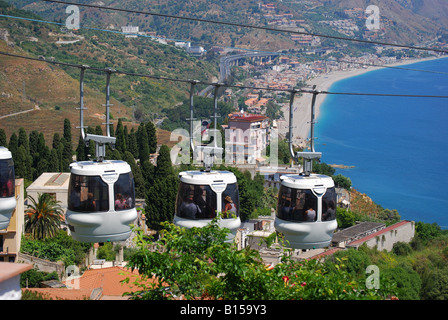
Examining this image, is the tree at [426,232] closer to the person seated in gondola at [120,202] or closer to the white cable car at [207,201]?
the white cable car at [207,201]

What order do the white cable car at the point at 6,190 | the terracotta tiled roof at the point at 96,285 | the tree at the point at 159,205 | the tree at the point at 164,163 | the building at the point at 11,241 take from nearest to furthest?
the white cable car at the point at 6,190
the terracotta tiled roof at the point at 96,285
the building at the point at 11,241
the tree at the point at 159,205
the tree at the point at 164,163

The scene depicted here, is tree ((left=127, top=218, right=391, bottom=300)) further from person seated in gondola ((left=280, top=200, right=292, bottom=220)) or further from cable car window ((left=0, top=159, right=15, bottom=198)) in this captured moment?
cable car window ((left=0, top=159, right=15, bottom=198))

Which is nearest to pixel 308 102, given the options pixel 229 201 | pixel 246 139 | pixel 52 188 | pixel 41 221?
pixel 246 139

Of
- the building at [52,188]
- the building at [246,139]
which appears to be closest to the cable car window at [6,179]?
the building at [52,188]

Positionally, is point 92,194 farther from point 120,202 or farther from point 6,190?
point 6,190

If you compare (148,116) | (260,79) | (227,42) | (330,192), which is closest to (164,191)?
(330,192)

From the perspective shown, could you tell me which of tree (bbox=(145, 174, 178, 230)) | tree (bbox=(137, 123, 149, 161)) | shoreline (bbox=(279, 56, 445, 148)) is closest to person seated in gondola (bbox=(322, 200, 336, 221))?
tree (bbox=(145, 174, 178, 230))
